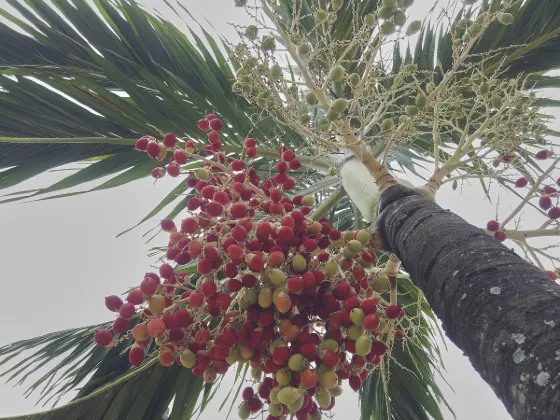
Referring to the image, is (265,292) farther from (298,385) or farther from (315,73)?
(315,73)

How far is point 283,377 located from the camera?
1.26m

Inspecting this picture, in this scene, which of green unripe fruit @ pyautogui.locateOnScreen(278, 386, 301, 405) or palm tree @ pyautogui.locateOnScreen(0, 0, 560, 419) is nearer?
green unripe fruit @ pyautogui.locateOnScreen(278, 386, 301, 405)

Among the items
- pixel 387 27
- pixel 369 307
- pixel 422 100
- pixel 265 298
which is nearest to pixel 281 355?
pixel 265 298

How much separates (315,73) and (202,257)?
3.89 feet

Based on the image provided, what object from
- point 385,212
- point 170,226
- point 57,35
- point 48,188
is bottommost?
Result: point 170,226

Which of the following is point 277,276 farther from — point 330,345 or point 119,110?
point 119,110

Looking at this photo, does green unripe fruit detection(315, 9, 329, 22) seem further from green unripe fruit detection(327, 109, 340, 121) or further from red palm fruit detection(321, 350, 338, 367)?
red palm fruit detection(321, 350, 338, 367)

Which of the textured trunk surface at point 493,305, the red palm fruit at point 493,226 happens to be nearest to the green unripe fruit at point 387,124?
the red palm fruit at point 493,226

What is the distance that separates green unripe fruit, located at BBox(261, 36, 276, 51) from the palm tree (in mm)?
540

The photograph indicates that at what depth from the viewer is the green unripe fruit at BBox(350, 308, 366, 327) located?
4.18ft

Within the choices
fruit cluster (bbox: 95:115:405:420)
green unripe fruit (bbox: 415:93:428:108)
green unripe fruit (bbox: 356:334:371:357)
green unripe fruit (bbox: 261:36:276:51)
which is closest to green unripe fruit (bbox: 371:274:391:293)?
fruit cluster (bbox: 95:115:405:420)

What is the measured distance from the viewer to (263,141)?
287cm

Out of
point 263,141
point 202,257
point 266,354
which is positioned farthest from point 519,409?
point 263,141

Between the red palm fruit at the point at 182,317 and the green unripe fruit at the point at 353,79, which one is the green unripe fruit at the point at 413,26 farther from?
the red palm fruit at the point at 182,317
